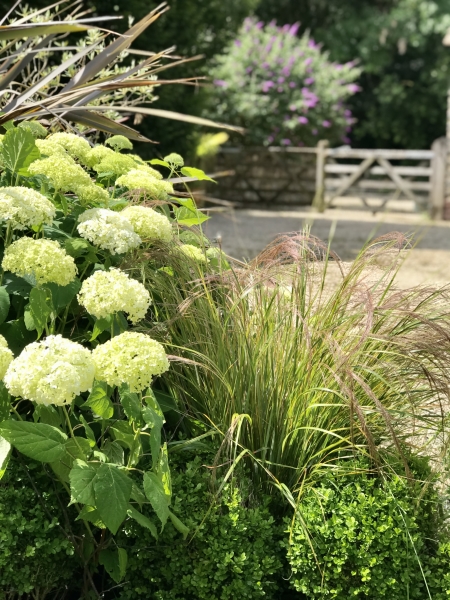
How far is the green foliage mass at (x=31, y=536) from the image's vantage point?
212cm

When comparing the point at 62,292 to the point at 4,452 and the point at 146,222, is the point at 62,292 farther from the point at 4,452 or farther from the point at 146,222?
the point at 4,452

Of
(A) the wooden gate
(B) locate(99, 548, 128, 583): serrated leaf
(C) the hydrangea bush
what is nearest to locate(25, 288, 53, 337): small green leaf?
(C) the hydrangea bush

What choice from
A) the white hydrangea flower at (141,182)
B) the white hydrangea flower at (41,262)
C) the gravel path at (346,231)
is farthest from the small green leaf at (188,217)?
the gravel path at (346,231)

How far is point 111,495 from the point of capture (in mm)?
1914

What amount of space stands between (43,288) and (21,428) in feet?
1.22

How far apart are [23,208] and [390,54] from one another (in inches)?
939

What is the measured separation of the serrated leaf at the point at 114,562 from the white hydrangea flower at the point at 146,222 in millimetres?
816

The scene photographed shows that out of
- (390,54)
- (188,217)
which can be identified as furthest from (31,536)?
→ (390,54)

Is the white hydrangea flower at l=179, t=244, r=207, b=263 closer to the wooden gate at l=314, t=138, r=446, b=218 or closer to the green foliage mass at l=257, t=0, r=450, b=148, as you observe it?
the wooden gate at l=314, t=138, r=446, b=218

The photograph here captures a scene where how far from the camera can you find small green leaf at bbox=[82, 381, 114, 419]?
6.44 ft

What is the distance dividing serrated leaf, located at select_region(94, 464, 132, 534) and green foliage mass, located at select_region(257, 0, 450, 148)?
74.2 ft

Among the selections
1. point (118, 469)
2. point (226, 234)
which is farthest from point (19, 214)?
point (226, 234)

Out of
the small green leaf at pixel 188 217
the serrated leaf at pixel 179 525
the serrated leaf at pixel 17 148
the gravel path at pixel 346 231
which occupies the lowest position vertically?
the gravel path at pixel 346 231

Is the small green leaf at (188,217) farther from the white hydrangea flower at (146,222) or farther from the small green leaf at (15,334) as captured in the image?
the small green leaf at (15,334)
